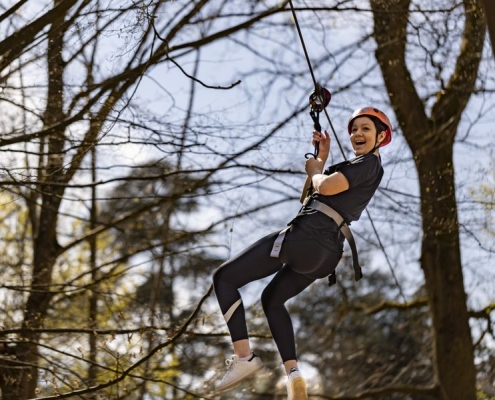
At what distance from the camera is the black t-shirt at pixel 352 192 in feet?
15.4

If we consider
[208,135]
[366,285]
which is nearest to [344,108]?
[208,135]

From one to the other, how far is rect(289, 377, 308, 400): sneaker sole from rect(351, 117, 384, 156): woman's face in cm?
113

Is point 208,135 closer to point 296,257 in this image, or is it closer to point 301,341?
point 296,257

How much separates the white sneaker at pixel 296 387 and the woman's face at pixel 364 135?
111cm

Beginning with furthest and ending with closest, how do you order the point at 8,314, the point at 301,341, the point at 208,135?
the point at 301,341, the point at 8,314, the point at 208,135

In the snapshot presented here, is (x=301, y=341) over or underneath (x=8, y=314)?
over

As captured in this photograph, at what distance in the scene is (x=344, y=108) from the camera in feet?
28.9

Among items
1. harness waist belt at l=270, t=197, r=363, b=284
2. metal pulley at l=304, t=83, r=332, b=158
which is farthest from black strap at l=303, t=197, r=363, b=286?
metal pulley at l=304, t=83, r=332, b=158

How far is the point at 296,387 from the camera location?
4695 mm

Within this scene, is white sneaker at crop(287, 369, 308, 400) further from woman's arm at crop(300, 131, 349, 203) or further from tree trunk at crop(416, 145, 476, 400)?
tree trunk at crop(416, 145, 476, 400)

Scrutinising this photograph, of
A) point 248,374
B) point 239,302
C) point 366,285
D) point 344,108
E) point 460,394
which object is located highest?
point 366,285

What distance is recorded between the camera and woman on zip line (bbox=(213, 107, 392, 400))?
4688 millimetres

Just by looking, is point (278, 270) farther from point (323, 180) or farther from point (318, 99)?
point (318, 99)

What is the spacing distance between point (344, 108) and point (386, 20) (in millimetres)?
1272
